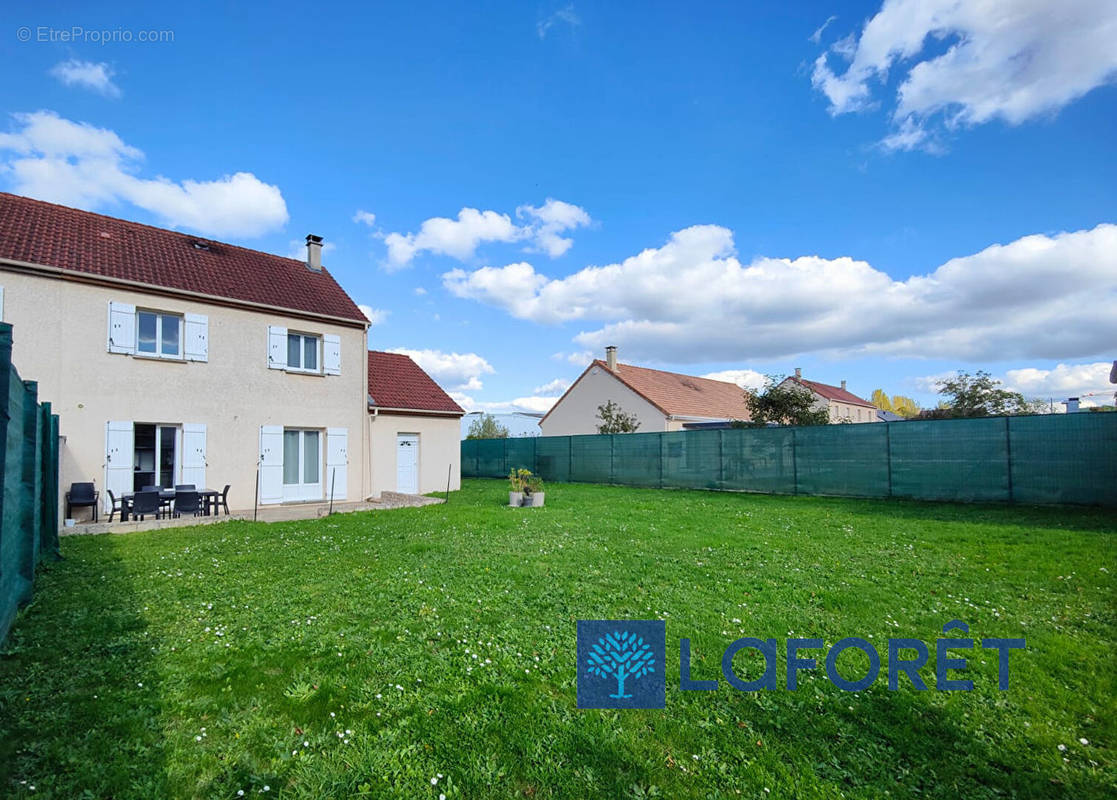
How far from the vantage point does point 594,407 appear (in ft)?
104

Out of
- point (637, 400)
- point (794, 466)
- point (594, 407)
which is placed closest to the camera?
point (794, 466)

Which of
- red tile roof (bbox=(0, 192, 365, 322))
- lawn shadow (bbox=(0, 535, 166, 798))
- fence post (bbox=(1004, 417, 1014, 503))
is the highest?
red tile roof (bbox=(0, 192, 365, 322))

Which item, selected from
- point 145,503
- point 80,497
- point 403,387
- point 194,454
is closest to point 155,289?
point 194,454

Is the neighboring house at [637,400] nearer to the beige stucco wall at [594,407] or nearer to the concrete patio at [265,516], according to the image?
the beige stucco wall at [594,407]

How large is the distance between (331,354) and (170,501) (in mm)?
5229

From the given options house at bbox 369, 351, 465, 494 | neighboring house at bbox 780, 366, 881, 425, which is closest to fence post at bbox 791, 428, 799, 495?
house at bbox 369, 351, 465, 494

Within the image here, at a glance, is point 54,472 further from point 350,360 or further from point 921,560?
point 921,560

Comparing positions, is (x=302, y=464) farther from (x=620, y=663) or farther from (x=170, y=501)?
(x=620, y=663)

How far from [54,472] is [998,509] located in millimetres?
17520

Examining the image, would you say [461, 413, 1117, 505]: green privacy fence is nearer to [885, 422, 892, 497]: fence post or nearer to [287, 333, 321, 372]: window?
[885, 422, 892, 497]: fence post

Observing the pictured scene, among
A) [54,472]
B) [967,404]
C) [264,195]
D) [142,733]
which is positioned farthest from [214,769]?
[967,404]

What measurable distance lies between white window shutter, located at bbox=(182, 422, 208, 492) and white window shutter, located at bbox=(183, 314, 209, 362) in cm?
161

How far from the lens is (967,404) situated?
75.9 feet

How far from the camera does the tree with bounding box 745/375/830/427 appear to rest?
818 inches
